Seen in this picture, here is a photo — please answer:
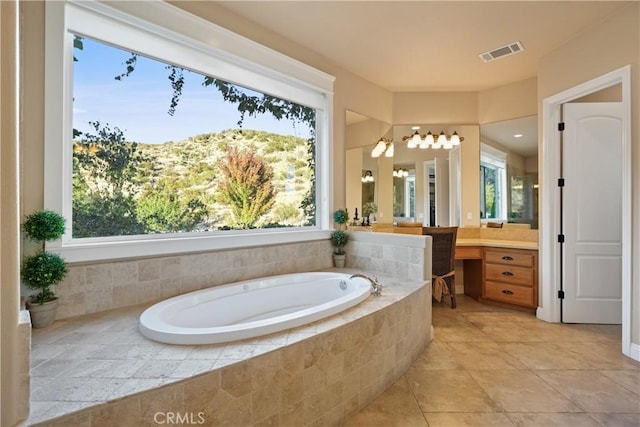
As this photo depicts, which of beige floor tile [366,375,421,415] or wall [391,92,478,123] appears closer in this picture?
beige floor tile [366,375,421,415]

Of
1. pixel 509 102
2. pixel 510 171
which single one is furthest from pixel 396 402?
pixel 509 102

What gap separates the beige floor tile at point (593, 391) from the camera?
1.80 m

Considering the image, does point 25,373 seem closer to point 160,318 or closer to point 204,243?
point 160,318

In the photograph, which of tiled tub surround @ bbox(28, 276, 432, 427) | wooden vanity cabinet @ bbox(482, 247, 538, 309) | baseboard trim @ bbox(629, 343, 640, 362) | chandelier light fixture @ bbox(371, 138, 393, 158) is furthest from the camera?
chandelier light fixture @ bbox(371, 138, 393, 158)

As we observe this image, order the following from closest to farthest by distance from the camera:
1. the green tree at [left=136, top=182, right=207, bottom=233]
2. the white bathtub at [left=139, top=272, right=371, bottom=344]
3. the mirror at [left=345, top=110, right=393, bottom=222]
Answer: the white bathtub at [left=139, top=272, right=371, bottom=344]
the green tree at [left=136, top=182, right=207, bottom=233]
the mirror at [left=345, top=110, right=393, bottom=222]

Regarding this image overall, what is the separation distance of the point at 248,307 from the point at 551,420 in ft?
6.62

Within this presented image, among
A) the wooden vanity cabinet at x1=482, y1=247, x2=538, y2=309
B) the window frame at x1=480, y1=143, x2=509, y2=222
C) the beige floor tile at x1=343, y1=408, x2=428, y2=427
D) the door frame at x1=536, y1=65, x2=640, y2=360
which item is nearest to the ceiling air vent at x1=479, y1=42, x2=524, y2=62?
the door frame at x1=536, y1=65, x2=640, y2=360

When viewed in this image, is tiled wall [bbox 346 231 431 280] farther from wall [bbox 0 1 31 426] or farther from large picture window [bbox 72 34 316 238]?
wall [bbox 0 1 31 426]

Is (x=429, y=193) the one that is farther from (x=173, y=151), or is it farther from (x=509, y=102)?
(x=173, y=151)

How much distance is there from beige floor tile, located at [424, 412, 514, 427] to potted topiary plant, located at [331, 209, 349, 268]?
5.53 feet

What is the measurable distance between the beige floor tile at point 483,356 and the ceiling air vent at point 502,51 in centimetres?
286

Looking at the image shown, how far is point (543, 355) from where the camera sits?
2.46 metres

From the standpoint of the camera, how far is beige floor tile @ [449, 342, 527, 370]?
2.28 metres

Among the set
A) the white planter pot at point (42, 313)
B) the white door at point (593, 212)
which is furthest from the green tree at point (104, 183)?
the white door at point (593, 212)
